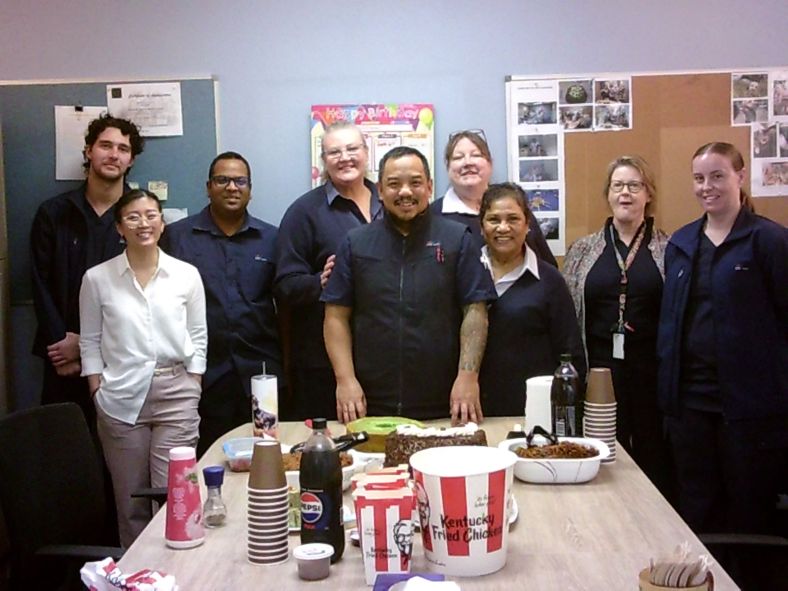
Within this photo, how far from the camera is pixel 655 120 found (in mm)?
3861

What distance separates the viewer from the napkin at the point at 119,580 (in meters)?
1.41

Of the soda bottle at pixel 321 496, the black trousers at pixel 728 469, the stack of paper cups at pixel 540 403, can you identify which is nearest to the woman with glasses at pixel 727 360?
the black trousers at pixel 728 469

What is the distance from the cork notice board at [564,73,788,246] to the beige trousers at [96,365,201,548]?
6.36ft

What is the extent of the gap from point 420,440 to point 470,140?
1827 mm

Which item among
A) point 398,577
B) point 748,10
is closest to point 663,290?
point 748,10

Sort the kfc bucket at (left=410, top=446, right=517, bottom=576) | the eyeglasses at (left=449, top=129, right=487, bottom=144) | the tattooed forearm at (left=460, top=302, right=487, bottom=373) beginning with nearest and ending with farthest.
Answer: the kfc bucket at (left=410, top=446, right=517, bottom=576), the tattooed forearm at (left=460, top=302, right=487, bottom=373), the eyeglasses at (left=449, top=129, right=487, bottom=144)

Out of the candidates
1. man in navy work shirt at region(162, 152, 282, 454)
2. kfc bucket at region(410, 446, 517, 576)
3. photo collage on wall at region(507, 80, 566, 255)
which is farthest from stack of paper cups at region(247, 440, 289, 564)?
photo collage on wall at region(507, 80, 566, 255)

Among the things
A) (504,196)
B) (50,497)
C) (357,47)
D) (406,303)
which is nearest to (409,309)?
(406,303)

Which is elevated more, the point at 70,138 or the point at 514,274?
the point at 70,138

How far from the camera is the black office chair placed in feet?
6.67

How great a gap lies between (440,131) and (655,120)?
95 centimetres

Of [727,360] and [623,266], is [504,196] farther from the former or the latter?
[727,360]

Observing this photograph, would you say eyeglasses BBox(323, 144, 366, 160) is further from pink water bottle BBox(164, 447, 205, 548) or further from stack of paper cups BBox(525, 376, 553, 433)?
pink water bottle BBox(164, 447, 205, 548)

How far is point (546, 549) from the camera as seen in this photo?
1.67 metres
